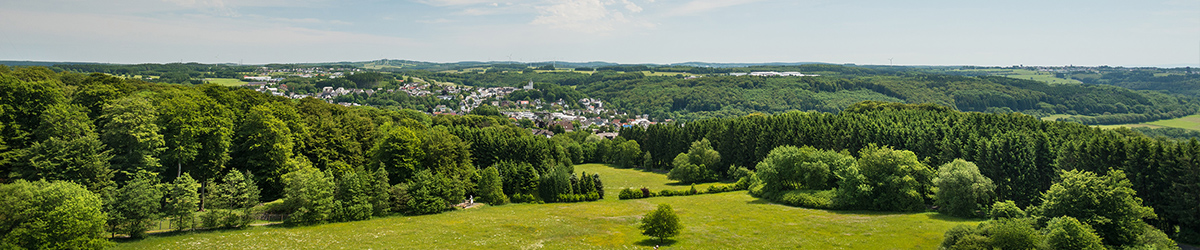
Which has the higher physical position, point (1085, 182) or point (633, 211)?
point (1085, 182)

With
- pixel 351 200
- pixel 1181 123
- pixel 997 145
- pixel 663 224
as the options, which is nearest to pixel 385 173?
pixel 351 200

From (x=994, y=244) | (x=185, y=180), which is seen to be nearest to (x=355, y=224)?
(x=185, y=180)

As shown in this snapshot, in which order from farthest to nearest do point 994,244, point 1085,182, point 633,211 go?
point 633,211, point 1085,182, point 994,244

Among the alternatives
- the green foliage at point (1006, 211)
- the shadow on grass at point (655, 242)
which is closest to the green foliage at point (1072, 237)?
the green foliage at point (1006, 211)

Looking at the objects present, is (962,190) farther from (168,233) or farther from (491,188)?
(168,233)

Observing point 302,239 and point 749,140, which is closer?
point 302,239

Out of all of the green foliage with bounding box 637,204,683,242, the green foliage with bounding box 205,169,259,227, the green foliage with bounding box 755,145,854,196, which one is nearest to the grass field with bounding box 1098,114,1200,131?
the green foliage with bounding box 755,145,854,196

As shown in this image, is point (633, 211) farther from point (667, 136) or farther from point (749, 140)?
point (667, 136)
